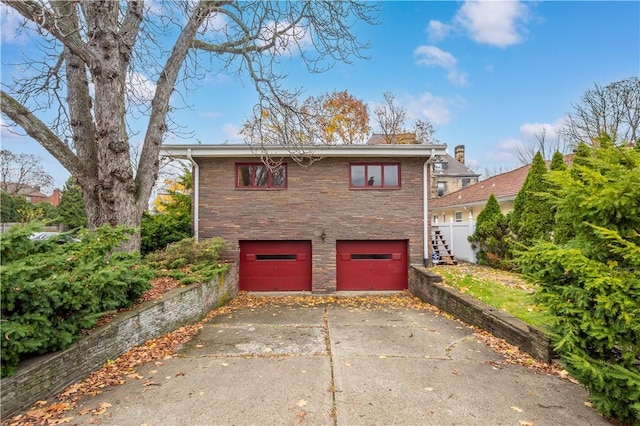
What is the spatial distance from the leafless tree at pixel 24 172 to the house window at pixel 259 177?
98.1ft

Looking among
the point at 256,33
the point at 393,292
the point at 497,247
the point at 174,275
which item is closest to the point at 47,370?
the point at 174,275

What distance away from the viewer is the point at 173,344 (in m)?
5.17

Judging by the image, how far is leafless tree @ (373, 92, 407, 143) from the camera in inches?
1037

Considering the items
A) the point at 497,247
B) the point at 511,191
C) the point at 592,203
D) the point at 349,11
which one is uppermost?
the point at 349,11

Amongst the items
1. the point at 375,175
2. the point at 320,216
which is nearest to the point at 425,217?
the point at 375,175

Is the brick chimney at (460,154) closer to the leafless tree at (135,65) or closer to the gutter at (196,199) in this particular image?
the leafless tree at (135,65)

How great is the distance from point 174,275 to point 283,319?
2.64 m

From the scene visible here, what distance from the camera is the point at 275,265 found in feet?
34.0

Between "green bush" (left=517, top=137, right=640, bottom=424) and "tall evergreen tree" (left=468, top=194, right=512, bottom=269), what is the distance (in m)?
8.44

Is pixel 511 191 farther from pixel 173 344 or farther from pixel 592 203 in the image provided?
pixel 173 344

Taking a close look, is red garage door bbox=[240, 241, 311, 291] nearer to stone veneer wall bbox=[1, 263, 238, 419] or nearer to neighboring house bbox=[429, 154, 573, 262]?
stone veneer wall bbox=[1, 263, 238, 419]

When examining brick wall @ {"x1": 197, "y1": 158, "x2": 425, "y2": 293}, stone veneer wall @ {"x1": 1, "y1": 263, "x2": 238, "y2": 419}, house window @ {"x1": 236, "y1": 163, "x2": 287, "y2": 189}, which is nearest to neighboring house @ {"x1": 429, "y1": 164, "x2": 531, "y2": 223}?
brick wall @ {"x1": 197, "y1": 158, "x2": 425, "y2": 293}

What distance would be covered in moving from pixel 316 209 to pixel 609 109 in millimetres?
22211

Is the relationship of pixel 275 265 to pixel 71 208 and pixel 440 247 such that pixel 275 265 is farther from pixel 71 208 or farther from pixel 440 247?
pixel 71 208
